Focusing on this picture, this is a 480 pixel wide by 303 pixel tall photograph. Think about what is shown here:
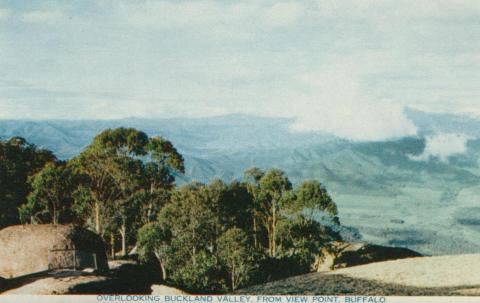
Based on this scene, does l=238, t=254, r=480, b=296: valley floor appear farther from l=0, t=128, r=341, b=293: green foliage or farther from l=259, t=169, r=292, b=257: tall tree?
l=259, t=169, r=292, b=257: tall tree

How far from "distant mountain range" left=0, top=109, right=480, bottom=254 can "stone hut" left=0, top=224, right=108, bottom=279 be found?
2.58 meters

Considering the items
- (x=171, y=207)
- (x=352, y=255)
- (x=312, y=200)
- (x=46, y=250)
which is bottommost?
Answer: (x=352, y=255)

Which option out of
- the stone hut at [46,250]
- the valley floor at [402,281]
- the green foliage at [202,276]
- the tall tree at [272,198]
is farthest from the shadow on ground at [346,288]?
the tall tree at [272,198]

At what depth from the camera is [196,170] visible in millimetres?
18703

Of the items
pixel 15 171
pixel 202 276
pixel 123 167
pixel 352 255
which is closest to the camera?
pixel 202 276

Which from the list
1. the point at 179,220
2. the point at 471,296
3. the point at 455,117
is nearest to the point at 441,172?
the point at 455,117

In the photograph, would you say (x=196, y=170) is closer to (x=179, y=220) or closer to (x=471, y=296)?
(x=179, y=220)

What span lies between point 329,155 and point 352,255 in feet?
28.1

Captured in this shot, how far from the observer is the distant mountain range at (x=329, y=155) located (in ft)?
37.1

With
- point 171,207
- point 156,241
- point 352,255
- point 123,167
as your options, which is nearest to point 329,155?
point 171,207

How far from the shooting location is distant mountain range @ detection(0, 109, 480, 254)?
1131 centimetres

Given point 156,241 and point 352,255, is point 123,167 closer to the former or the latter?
point 156,241

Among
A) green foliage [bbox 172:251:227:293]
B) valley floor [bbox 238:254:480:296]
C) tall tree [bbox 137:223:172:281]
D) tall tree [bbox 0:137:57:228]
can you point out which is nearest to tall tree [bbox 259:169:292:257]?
tall tree [bbox 137:223:172:281]

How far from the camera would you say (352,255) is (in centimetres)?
2202
